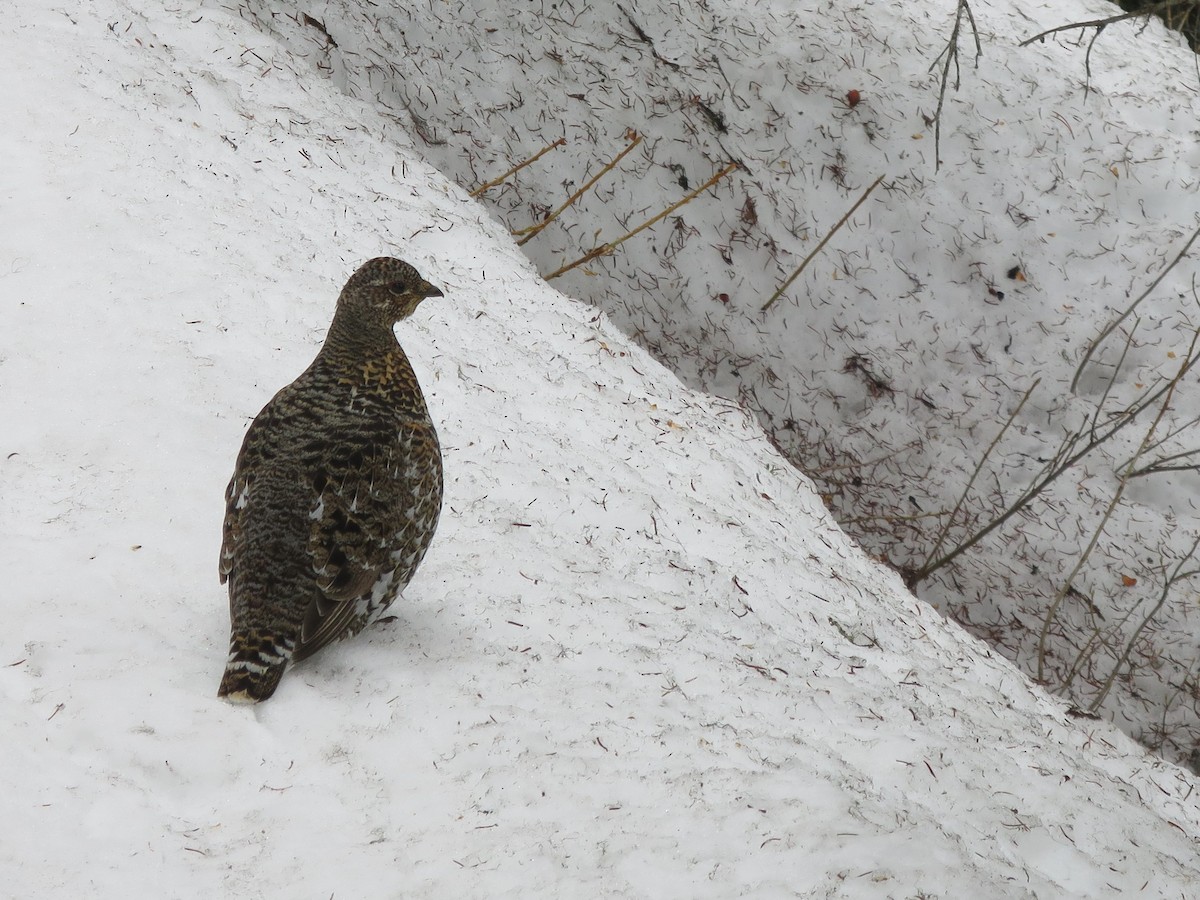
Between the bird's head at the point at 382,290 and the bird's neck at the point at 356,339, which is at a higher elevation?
the bird's head at the point at 382,290

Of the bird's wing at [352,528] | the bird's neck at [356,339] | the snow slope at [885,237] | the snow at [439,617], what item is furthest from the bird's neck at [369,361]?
the snow slope at [885,237]

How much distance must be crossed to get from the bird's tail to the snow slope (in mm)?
6034

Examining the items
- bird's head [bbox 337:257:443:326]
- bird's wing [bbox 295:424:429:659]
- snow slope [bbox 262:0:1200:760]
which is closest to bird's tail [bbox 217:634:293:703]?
bird's wing [bbox 295:424:429:659]

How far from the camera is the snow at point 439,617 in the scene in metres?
3.62

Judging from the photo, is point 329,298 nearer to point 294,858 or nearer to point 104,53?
point 104,53

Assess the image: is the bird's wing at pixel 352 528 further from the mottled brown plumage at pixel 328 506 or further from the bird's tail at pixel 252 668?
the bird's tail at pixel 252 668

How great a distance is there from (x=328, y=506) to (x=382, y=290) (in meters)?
1.03

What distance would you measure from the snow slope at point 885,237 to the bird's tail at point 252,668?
19.8ft

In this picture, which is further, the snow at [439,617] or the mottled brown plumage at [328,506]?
the mottled brown plumage at [328,506]

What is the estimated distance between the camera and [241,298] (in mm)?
6344

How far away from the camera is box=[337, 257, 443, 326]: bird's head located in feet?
14.9

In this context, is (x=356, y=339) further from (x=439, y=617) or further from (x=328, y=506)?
(x=439, y=617)

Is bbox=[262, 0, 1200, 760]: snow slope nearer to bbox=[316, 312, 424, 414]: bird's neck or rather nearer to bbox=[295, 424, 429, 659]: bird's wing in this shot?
bbox=[316, 312, 424, 414]: bird's neck

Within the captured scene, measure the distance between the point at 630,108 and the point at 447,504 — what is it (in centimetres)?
632
